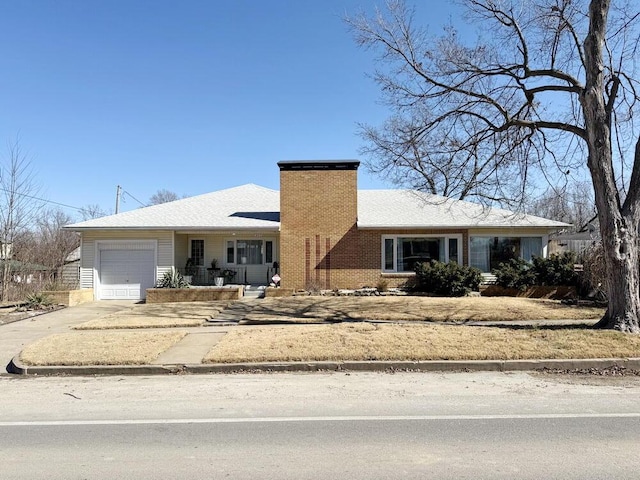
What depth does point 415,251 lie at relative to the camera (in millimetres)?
20297

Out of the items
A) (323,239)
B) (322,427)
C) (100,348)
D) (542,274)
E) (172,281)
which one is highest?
(323,239)

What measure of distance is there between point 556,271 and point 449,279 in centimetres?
449

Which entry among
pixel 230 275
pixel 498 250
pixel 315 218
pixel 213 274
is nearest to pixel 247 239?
pixel 230 275

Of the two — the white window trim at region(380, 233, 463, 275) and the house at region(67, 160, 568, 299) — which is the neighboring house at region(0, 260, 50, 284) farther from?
the white window trim at region(380, 233, 463, 275)

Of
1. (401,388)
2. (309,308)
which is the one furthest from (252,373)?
(309,308)

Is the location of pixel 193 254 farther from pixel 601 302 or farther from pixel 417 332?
pixel 601 302

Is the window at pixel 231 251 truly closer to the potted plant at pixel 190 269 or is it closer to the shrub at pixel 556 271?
the potted plant at pixel 190 269

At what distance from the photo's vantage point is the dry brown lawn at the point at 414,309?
13.4m

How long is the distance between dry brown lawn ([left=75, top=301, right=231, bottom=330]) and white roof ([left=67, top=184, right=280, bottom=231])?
3.76 meters

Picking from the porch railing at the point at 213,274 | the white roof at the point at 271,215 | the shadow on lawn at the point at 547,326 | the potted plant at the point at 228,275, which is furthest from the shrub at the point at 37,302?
the shadow on lawn at the point at 547,326

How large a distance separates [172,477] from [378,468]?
186cm

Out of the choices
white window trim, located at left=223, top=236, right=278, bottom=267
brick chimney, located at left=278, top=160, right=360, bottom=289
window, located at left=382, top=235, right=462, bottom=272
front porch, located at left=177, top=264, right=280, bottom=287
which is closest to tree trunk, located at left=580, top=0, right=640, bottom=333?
window, located at left=382, top=235, right=462, bottom=272

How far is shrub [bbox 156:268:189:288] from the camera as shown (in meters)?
18.9

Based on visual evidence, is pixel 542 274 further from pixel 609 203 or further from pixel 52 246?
pixel 52 246
